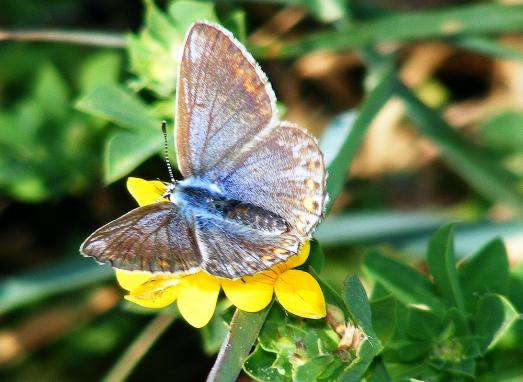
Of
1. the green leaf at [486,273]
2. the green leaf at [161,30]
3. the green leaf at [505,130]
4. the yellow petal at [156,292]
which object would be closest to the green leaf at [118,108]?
the green leaf at [161,30]

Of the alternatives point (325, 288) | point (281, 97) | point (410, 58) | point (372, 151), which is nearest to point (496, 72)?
point (410, 58)

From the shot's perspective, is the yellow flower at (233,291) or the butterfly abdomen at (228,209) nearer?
the yellow flower at (233,291)

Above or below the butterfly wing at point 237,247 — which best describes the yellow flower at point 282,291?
below

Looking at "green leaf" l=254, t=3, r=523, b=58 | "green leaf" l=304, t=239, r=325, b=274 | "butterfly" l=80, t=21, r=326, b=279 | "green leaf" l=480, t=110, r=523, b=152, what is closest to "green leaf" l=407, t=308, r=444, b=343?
"green leaf" l=304, t=239, r=325, b=274

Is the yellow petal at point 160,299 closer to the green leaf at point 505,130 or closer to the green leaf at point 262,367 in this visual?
the green leaf at point 262,367

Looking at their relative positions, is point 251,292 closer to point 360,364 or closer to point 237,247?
point 237,247

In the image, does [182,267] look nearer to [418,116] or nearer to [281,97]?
[418,116]

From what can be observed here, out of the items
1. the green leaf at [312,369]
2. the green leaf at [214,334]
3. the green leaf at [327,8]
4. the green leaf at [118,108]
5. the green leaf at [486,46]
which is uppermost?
the green leaf at [327,8]
